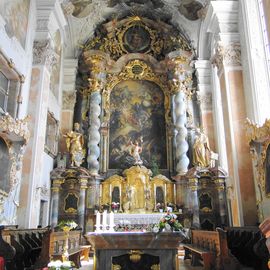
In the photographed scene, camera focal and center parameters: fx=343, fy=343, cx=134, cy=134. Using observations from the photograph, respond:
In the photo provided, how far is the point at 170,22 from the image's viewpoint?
16.1m

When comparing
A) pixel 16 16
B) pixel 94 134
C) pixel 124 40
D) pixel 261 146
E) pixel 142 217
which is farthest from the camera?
pixel 124 40

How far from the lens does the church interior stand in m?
7.08

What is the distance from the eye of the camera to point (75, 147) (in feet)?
43.9

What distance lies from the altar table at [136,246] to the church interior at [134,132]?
0.07 feet

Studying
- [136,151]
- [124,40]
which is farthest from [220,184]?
[124,40]

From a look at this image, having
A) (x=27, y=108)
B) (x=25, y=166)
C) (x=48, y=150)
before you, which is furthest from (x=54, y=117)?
(x=25, y=166)

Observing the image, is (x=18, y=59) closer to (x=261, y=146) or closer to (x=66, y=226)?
(x=66, y=226)

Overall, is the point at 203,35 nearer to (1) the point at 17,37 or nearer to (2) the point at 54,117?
(2) the point at 54,117

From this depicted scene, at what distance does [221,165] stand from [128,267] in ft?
28.1

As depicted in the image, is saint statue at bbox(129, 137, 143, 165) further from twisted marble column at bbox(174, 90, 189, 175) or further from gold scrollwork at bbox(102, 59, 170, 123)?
gold scrollwork at bbox(102, 59, 170, 123)

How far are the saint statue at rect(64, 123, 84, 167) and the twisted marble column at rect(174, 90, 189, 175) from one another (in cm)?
381

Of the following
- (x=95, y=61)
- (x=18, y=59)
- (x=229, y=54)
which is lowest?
(x=18, y=59)

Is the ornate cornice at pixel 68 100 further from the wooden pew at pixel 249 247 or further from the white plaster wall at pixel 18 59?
the wooden pew at pixel 249 247

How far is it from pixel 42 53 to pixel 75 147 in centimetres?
392
